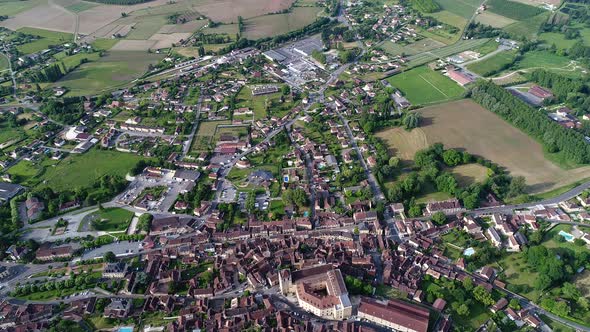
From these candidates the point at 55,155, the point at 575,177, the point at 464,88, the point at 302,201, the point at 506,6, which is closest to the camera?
the point at 302,201

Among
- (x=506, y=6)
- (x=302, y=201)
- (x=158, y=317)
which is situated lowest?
(x=158, y=317)

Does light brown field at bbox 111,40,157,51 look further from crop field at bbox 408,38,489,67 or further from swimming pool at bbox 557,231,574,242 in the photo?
swimming pool at bbox 557,231,574,242

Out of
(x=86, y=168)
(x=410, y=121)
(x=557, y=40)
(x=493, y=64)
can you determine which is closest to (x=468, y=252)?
(x=410, y=121)

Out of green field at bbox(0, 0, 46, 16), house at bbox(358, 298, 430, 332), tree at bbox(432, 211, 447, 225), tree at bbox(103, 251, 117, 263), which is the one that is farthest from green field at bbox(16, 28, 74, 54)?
A: house at bbox(358, 298, 430, 332)

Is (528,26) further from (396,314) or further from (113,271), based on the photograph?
(113,271)

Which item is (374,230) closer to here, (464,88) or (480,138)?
(480,138)

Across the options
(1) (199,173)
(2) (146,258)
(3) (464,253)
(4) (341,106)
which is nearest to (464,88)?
(4) (341,106)

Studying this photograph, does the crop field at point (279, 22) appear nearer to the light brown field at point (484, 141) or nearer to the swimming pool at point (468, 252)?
the light brown field at point (484, 141)

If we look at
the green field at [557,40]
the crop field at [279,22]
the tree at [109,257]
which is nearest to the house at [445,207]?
the tree at [109,257]
